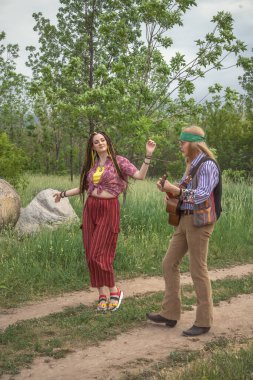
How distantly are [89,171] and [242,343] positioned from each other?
2.49 metres

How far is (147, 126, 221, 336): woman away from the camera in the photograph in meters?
5.38

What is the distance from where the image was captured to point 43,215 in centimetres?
1049

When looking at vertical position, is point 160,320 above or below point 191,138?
below

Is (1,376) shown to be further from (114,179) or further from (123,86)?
(123,86)

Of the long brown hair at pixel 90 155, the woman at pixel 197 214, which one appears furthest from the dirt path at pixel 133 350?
the long brown hair at pixel 90 155

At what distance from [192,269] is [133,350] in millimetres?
936

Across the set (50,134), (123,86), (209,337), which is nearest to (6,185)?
(123,86)

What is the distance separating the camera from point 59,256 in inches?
328

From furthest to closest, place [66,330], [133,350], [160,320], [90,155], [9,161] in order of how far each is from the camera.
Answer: [9,161] → [90,155] → [160,320] → [66,330] → [133,350]

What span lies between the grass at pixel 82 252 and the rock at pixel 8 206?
34 cm

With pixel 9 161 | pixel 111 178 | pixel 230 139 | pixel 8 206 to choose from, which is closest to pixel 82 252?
pixel 111 178

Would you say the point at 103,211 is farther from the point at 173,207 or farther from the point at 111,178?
the point at 173,207

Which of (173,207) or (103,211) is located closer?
(173,207)

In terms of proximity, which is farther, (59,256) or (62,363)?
(59,256)
